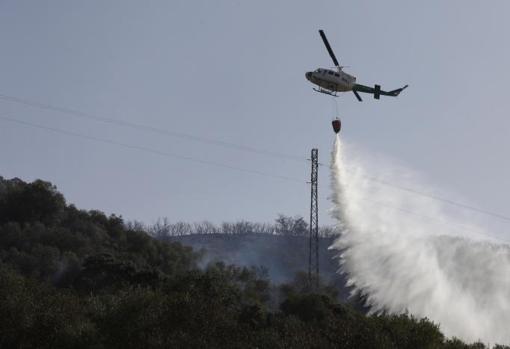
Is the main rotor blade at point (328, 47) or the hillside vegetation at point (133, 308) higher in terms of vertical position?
the main rotor blade at point (328, 47)

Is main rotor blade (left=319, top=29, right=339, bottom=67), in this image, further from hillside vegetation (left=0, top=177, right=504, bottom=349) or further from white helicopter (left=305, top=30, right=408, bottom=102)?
hillside vegetation (left=0, top=177, right=504, bottom=349)

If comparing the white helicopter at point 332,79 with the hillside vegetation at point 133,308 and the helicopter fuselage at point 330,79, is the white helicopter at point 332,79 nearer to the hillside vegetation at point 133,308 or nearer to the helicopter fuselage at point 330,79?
the helicopter fuselage at point 330,79

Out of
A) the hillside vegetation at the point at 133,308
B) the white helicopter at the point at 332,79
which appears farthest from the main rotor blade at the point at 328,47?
the hillside vegetation at the point at 133,308

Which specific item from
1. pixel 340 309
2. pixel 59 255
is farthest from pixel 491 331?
pixel 59 255

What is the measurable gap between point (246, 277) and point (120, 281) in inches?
2102

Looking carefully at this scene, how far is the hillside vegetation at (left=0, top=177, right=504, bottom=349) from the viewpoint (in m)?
50.5

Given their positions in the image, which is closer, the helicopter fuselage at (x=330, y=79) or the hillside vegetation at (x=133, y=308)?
the hillside vegetation at (x=133, y=308)

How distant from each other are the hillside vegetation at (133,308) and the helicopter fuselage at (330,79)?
70.5 ft

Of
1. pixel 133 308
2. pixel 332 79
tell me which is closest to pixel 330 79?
pixel 332 79

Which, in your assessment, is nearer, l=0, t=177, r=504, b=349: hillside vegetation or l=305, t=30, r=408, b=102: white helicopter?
l=0, t=177, r=504, b=349: hillside vegetation

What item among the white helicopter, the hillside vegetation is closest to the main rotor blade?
the white helicopter

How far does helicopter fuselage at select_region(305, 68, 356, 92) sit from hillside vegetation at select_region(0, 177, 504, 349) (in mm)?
21475

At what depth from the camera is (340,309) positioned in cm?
8688

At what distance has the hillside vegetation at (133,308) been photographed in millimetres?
50531
